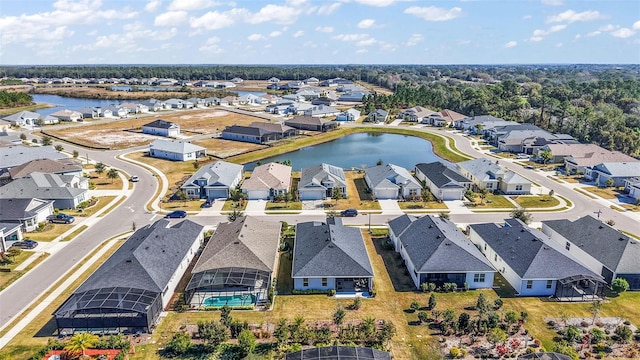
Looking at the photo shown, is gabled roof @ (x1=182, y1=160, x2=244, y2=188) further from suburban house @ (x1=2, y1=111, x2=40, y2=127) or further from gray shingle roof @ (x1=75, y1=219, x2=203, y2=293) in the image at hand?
suburban house @ (x1=2, y1=111, x2=40, y2=127)

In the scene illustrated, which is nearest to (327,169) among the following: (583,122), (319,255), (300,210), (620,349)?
(300,210)

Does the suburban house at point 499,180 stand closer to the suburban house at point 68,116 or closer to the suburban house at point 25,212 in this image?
the suburban house at point 25,212

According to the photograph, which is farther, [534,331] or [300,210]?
[300,210]

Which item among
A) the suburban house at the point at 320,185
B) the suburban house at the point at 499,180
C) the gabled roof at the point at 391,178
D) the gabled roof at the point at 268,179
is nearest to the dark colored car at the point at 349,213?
the suburban house at the point at 320,185

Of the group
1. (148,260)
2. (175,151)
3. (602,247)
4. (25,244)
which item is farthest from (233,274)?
(175,151)

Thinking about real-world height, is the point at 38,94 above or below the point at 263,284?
above

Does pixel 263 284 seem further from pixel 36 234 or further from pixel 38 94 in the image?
pixel 38 94
